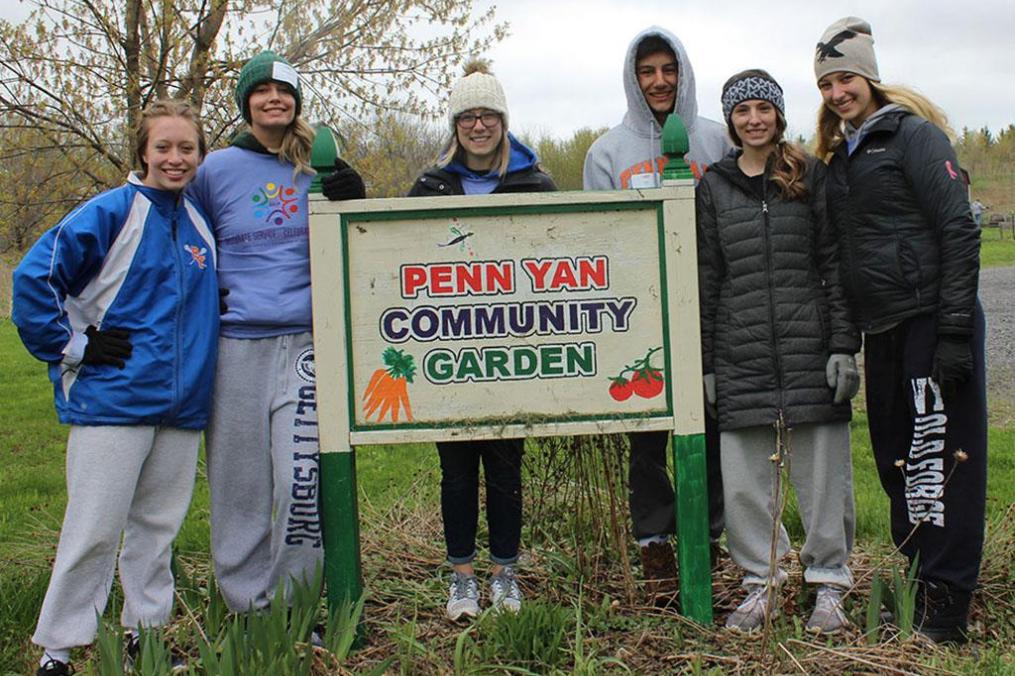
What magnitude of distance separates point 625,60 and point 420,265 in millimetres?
1278

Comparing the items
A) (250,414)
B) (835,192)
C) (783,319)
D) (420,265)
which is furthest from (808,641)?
(250,414)

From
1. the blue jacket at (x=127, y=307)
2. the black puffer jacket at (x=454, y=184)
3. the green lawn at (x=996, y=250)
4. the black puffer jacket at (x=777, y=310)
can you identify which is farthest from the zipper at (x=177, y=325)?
the green lawn at (x=996, y=250)

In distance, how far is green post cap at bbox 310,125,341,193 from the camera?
11.1ft

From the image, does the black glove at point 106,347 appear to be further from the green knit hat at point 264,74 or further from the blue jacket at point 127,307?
the green knit hat at point 264,74

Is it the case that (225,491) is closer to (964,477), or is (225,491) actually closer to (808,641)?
(808,641)

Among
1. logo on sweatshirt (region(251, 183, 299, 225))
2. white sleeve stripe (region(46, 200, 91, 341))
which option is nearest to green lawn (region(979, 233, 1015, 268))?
logo on sweatshirt (region(251, 183, 299, 225))

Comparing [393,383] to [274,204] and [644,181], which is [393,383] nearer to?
[274,204]

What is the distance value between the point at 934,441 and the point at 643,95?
169 cm

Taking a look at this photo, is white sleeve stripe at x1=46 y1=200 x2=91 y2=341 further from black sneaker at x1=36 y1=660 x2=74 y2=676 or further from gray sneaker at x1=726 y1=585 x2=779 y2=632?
gray sneaker at x1=726 y1=585 x2=779 y2=632

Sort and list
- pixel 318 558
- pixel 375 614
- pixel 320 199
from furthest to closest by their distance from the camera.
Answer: pixel 375 614 → pixel 318 558 → pixel 320 199

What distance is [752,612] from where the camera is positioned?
3.57m

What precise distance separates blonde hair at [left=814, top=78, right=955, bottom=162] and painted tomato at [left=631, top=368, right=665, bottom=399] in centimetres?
105

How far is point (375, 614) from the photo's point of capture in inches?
152

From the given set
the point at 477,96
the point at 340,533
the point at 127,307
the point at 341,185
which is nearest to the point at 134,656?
the point at 340,533
